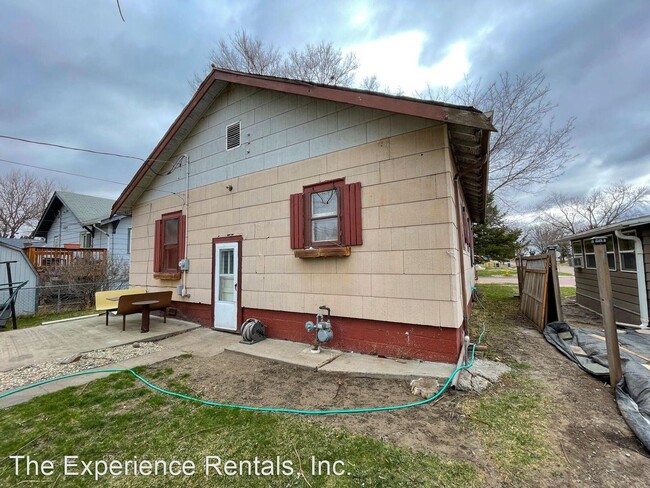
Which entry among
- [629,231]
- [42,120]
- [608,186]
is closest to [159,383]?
[629,231]

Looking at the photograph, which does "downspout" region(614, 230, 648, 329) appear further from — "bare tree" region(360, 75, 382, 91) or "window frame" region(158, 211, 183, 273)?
"bare tree" region(360, 75, 382, 91)

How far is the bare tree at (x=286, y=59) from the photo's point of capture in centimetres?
1359

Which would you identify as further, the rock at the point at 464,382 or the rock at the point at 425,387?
the rock at the point at 464,382

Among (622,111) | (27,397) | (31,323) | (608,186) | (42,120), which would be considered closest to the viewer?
(27,397)

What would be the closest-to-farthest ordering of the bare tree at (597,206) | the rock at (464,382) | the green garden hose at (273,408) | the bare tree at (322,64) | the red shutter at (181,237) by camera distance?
the green garden hose at (273,408), the rock at (464,382), the red shutter at (181,237), the bare tree at (322,64), the bare tree at (597,206)

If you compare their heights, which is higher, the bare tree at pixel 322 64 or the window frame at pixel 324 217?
the bare tree at pixel 322 64

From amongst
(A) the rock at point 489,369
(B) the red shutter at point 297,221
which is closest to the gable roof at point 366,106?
(B) the red shutter at point 297,221

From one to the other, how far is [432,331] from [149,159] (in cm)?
795

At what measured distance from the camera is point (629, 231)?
6.71m

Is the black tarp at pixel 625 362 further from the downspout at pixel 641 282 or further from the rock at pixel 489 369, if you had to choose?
the downspout at pixel 641 282

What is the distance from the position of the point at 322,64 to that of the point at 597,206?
37.7 metres

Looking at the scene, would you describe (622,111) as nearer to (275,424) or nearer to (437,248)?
(437,248)

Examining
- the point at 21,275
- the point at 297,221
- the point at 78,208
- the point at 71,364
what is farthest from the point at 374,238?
the point at 78,208

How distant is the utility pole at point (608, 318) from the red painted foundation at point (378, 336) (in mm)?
1629
